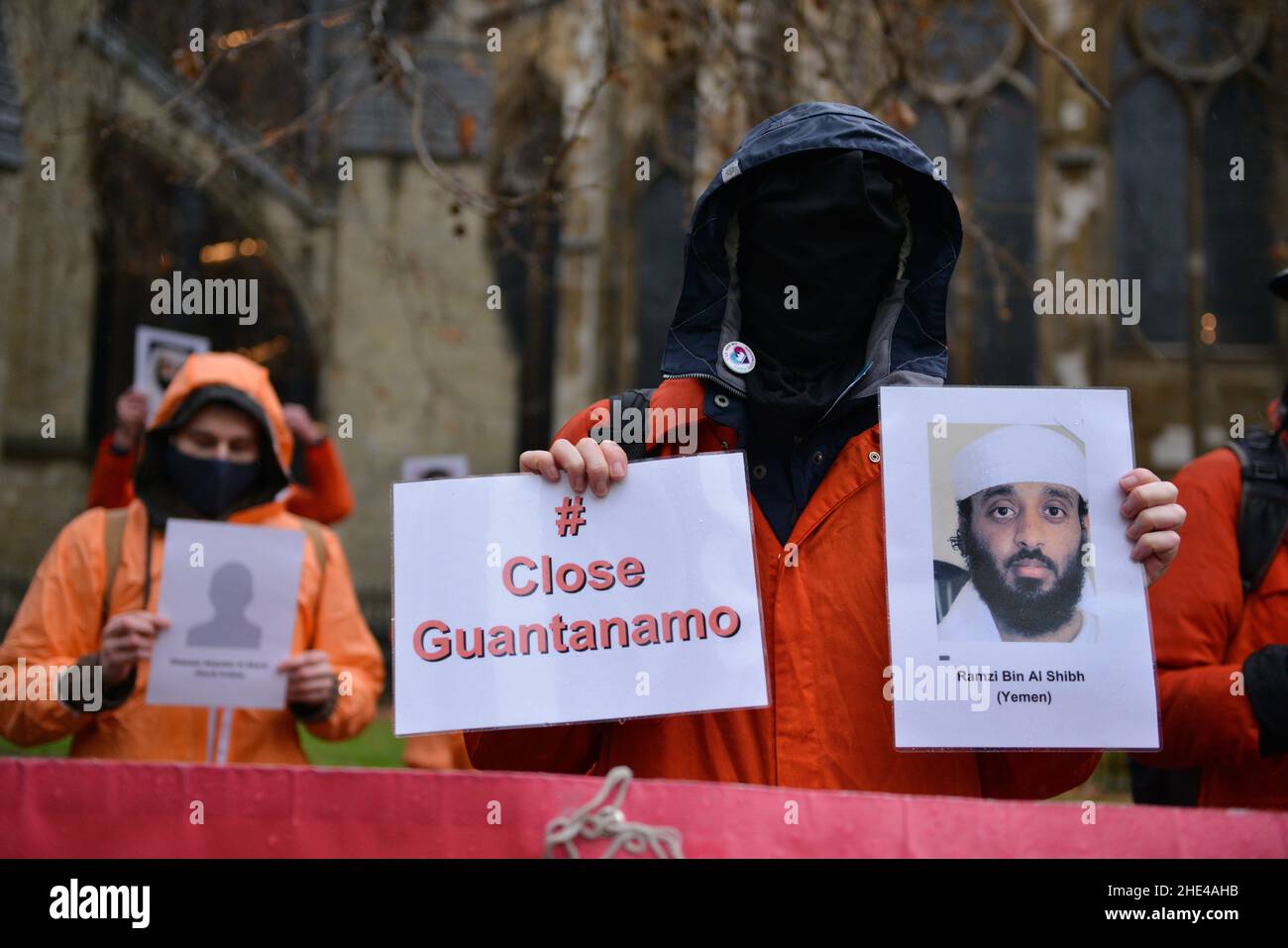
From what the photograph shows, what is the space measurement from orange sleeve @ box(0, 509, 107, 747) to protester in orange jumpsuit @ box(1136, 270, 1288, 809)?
2696 millimetres

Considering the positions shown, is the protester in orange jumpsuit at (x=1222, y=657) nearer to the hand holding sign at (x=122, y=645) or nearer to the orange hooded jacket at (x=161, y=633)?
the orange hooded jacket at (x=161, y=633)

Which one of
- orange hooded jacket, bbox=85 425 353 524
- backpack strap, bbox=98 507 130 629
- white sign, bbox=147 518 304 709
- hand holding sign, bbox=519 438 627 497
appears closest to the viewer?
hand holding sign, bbox=519 438 627 497

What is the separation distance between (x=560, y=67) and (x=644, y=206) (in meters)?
2.01

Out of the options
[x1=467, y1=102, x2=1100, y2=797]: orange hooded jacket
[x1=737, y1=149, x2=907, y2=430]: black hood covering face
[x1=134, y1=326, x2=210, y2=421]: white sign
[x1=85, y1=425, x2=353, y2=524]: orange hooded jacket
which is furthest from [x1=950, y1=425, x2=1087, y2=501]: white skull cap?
[x1=134, y1=326, x2=210, y2=421]: white sign

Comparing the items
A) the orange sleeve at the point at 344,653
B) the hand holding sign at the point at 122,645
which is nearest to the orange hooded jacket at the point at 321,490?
the orange sleeve at the point at 344,653

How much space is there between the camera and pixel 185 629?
11.1 ft

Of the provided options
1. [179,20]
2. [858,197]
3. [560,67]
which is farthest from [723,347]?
[560,67]

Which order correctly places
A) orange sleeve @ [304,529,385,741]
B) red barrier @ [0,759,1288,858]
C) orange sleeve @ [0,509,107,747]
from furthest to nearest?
orange sleeve @ [304,529,385,741]
orange sleeve @ [0,509,107,747]
red barrier @ [0,759,1288,858]

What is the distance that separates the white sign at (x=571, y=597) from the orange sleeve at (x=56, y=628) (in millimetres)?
1691

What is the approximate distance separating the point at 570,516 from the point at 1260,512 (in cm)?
156

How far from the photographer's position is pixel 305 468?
5773 mm

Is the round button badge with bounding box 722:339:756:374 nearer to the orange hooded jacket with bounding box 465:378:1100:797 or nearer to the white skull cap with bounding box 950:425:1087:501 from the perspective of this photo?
the orange hooded jacket with bounding box 465:378:1100:797

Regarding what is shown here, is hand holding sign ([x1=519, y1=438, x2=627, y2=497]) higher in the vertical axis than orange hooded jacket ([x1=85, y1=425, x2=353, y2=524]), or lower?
lower

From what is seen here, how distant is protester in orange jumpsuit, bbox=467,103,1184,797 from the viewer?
6.28 feet
